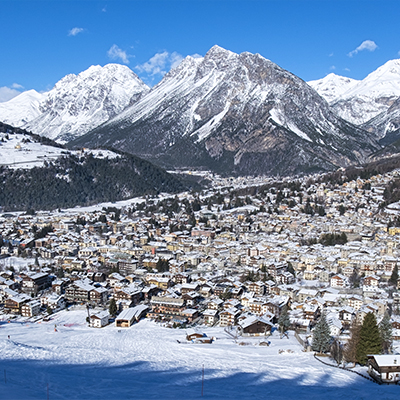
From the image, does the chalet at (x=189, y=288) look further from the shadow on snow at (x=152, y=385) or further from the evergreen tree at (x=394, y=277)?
the evergreen tree at (x=394, y=277)

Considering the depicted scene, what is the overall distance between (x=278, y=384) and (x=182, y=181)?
108355 millimetres

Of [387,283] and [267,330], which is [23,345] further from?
[387,283]

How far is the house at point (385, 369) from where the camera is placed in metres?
22.6

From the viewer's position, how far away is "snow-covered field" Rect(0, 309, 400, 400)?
2066cm

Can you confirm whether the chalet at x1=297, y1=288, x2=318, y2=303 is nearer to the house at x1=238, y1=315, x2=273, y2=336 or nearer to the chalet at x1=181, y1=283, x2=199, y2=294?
the house at x1=238, y1=315, x2=273, y2=336

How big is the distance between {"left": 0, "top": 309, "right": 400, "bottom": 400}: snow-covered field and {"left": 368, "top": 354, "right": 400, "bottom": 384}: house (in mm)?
645

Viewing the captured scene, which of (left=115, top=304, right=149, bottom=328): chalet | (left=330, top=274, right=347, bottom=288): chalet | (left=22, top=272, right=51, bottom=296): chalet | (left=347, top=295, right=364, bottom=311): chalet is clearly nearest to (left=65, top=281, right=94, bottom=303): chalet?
(left=22, top=272, right=51, bottom=296): chalet

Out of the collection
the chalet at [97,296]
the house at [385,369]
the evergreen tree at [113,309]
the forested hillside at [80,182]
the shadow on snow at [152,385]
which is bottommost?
the shadow on snow at [152,385]

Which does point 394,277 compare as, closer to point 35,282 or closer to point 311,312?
point 311,312

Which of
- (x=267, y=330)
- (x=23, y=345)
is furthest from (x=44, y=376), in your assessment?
(x=267, y=330)

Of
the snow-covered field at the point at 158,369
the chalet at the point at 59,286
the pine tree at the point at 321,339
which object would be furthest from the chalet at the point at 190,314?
the chalet at the point at 59,286

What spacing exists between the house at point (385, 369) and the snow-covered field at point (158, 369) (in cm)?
65

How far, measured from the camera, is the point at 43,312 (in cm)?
3684

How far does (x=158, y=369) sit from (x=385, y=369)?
10236 mm
